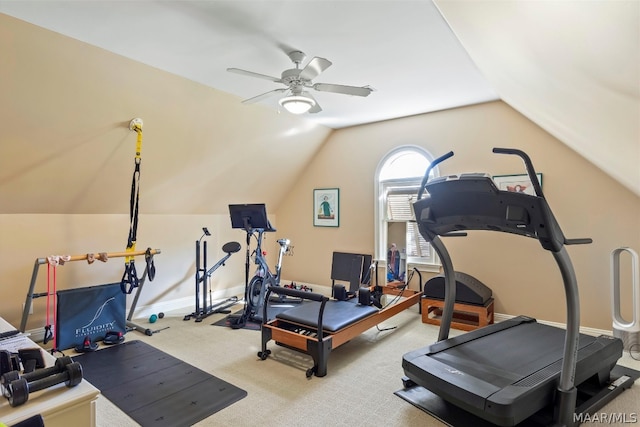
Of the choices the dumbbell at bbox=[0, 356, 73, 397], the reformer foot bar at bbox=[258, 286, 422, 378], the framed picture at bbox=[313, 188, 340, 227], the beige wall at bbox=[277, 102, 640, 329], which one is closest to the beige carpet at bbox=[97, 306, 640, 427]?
the reformer foot bar at bbox=[258, 286, 422, 378]

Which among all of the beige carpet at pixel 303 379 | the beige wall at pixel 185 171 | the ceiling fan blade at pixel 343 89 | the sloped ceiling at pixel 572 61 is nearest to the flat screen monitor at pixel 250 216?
the beige wall at pixel 185 171

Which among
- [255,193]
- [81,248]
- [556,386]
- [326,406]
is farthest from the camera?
[255,193]

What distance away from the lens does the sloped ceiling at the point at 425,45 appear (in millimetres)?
1517

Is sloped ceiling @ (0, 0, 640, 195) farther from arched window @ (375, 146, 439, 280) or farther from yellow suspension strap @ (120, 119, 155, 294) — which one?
arched window @ (375, 146, 439, 280)

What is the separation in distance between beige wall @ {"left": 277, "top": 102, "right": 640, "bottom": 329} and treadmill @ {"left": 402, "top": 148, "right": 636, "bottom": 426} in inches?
45.4

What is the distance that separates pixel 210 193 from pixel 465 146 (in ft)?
11.9

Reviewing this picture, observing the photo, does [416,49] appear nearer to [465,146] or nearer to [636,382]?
[465,146]

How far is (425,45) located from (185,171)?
10.6ft

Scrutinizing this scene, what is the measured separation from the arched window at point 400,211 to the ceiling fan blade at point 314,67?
257cm

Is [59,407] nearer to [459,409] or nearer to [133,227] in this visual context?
[459,409]

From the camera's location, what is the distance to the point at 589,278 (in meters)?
3.76

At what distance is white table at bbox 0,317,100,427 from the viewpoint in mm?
1241

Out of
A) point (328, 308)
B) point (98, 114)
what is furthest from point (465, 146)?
point (98, 114)

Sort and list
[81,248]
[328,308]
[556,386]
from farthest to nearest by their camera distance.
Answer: [81,248], [328,308], [556,386]
